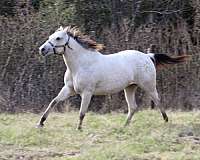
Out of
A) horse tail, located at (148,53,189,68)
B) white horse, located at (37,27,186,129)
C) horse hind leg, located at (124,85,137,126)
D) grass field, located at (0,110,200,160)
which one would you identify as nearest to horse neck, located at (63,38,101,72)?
white horse, located at (37,27,186,129)

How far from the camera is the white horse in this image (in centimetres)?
904

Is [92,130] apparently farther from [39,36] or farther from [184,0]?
[184,0]

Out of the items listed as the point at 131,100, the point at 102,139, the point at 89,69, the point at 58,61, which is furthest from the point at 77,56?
the point at 58,61

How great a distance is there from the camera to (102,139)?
26.3ft

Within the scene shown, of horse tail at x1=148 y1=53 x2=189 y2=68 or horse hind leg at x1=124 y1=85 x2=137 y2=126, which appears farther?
horse tail at x1=148 y1=53 x2=189 y2=68

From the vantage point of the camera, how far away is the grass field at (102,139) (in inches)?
275


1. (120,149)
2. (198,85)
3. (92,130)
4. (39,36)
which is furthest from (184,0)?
(120,149)

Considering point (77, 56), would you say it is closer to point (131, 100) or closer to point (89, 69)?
point (89, 69)

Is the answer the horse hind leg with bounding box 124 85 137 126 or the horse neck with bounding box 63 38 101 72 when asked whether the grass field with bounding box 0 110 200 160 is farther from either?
the horse neck with bounding box 63 38 101 72

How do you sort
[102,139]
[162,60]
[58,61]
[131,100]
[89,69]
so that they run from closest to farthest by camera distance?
[102,139] < [89,69] < [131,100] < [162,60] < [58,61]

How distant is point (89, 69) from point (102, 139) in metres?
1.45

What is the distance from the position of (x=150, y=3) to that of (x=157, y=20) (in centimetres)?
66

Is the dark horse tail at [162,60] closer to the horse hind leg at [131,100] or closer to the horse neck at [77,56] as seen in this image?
the horse hind leg at [131,100]

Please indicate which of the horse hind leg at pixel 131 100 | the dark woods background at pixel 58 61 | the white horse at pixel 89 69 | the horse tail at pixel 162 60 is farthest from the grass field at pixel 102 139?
the dark woods background at pixel 58 61
